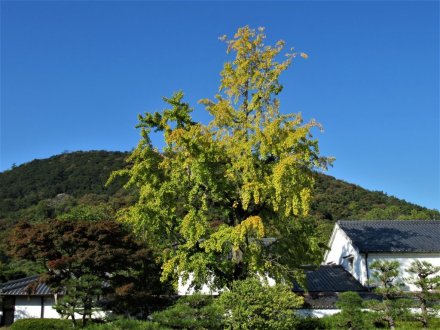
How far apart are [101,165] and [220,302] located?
66748 mm

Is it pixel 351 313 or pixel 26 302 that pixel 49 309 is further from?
pixel 351 313

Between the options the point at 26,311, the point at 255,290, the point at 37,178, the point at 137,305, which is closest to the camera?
the point at 255,290

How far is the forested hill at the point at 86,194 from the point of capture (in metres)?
48.1

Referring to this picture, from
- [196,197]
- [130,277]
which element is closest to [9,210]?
[130,277]

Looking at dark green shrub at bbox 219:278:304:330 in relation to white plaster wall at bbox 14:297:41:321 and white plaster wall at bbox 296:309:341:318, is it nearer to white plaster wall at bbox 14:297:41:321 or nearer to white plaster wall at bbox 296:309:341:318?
white plaster wall at bbox 296:309:341:318

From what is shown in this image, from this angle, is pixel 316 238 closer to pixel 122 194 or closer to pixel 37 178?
A: pixel 122 194

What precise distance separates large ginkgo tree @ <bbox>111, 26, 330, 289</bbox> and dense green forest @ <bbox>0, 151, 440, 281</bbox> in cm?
1854

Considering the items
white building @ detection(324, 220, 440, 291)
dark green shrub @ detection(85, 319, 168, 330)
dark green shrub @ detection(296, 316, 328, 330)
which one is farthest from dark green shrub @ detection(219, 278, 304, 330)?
white building @ detection(324, 220, 440, 291)

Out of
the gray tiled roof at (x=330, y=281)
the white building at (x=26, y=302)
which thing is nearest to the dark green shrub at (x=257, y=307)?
the gray tiled roof at (x=330, y=281)

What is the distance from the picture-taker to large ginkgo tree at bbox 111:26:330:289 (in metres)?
13.7

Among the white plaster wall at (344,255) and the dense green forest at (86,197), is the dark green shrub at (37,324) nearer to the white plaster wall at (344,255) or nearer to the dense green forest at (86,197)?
the dense green forest at (86,197)

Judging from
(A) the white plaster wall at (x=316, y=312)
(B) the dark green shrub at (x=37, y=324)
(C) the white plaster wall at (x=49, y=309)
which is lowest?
(A) the white plaster wall at (x=316, y=312)

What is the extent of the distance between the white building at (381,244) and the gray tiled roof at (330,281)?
1.43 ft

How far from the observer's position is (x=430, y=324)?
1548cm
